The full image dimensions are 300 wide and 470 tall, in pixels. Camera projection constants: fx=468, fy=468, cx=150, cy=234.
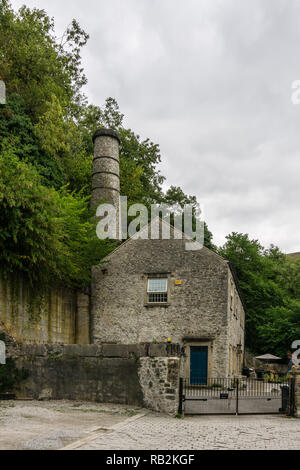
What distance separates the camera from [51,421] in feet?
34.4

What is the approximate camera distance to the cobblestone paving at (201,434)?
26.8ft

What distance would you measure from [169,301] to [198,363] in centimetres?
320

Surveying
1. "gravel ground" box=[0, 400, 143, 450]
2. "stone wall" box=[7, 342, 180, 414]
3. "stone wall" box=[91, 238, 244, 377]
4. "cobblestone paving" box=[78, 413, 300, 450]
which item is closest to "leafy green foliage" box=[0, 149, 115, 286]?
"stone wall" box=[7, 342, 180, 414]

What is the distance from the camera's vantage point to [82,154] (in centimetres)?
3456

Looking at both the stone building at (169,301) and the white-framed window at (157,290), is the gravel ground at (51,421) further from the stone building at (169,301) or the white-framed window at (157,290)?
the white-framed window at (157,290)

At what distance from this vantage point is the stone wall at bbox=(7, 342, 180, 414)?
12898mm

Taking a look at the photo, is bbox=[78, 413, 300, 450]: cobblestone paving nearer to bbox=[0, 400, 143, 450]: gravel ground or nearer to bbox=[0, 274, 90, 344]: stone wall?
bbox=[0, 400, 143, 450]: gravel ground

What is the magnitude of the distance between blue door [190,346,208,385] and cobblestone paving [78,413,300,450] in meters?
9.12

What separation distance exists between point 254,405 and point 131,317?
876 centimetres

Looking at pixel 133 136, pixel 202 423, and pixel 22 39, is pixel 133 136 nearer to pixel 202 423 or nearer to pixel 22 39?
pixel 22 39

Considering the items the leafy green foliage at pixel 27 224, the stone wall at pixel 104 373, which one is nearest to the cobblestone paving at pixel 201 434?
the stone wall at pixel 104 373

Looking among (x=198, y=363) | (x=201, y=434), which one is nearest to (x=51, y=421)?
(x=201, y=434)

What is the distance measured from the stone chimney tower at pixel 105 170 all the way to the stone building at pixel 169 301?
549 centimetres

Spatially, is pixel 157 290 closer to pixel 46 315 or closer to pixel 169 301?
pixel 169 301
